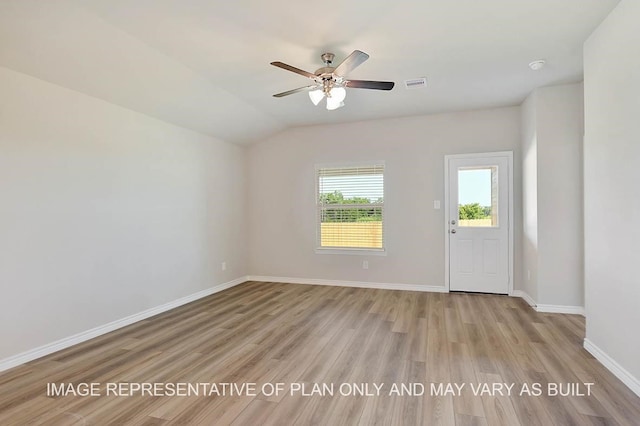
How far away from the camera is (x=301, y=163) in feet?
18.8

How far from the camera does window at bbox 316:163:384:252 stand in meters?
5.35

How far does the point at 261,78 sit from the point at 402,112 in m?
2.28

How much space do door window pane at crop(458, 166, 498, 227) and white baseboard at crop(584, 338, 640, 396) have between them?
2199 mm

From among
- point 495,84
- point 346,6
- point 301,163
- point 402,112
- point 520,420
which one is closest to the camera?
point 520,420

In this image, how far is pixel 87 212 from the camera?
325cm

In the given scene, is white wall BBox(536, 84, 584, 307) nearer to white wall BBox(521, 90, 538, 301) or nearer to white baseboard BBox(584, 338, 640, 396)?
white wall BBox(521, 90, 538, 301)

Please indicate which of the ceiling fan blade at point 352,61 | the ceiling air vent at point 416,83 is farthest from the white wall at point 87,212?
the ceiling air vent at point 416,83

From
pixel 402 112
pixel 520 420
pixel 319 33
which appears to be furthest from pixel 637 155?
pixel 402 112

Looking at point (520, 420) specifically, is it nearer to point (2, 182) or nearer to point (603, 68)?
point (603, 68)

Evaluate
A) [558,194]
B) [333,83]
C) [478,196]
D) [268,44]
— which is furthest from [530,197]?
[268,44]

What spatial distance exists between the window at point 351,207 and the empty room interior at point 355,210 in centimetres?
5

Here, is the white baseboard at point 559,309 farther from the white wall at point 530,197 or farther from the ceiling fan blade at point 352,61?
the ceiling fan blade at point 352,61

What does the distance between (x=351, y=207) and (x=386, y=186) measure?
0.69 metres

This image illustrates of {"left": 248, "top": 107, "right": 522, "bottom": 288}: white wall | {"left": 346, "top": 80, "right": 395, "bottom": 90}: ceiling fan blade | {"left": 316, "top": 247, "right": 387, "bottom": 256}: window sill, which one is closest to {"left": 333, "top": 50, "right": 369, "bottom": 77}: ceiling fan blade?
{"left": 346, "top": 80, "right": 395, "bottom": 90}: ceiling fan blade
